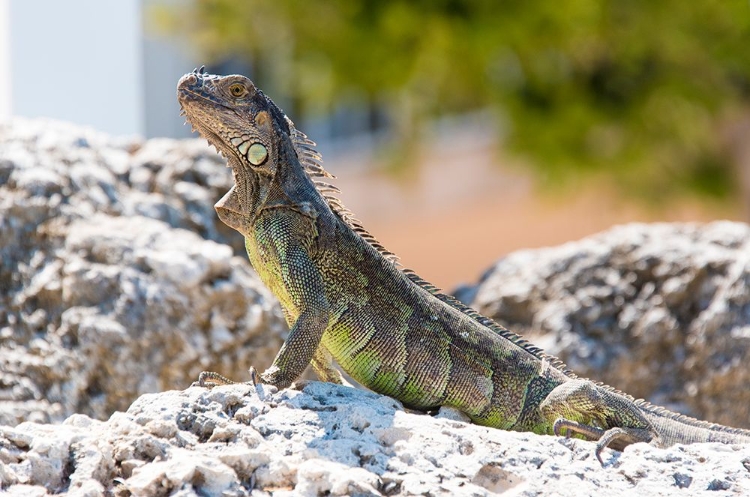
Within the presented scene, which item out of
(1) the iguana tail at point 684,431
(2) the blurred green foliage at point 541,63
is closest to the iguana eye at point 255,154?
(1) the iguana tail at point 684,431

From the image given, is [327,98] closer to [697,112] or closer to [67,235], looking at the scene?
[697,112]

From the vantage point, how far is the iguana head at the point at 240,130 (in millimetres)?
5301

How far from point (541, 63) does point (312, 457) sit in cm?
1467

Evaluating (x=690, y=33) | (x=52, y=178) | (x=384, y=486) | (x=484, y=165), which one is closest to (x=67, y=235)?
(x=52, y=178)

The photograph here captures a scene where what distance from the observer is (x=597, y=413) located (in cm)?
541

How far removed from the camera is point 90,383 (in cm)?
678

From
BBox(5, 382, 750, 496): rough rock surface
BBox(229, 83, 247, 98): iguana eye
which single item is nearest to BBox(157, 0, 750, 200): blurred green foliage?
BBox(229, 83, 247, 98): iguana eye

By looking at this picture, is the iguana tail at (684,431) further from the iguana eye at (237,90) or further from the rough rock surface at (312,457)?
the iguana eye at (237,90)

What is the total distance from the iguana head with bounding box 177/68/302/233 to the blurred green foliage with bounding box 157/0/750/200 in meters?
→ 10.3

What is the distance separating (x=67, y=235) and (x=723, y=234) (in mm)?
4471

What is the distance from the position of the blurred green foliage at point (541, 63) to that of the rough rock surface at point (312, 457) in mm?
11345

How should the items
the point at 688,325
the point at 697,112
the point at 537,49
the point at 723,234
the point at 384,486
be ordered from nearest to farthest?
the point at 384,486 → the point at 688,325 → the point at 723,234 → the point at 537,49 → the point at 697,112

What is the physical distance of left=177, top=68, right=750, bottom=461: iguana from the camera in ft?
17.5

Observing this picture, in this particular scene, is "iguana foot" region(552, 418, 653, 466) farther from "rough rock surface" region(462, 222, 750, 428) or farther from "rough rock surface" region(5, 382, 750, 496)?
"rough rock surface" region(462, 222, 750, 428)
